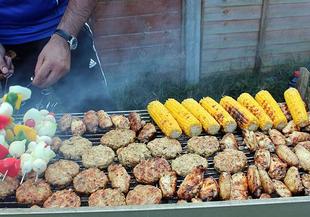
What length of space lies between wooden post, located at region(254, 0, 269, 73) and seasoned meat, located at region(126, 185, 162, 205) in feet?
13.4

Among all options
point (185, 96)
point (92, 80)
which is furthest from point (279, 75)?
point (92, 80)

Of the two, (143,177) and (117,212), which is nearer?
(117,212)

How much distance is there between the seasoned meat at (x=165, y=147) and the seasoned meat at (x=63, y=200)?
2.13 ft

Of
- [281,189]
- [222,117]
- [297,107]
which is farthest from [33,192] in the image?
[297,107]

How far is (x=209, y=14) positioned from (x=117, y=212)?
4.12 metres

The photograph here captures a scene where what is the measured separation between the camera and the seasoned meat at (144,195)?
8.39 feet

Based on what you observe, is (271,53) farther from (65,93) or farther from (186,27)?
(65,93)

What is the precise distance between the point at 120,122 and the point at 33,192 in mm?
894

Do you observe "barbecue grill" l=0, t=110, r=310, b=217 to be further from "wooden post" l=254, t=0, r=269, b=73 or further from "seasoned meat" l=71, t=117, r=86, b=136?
"wooden post" l=254, t=0, r=269, b=73

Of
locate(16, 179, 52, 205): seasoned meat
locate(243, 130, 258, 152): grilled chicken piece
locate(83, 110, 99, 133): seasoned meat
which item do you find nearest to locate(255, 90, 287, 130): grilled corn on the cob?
locate(243, 130, 258, 152): grilled chicken piece

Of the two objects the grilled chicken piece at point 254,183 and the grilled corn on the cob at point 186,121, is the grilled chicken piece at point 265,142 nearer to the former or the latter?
the grilled chicken piece at point 254,183

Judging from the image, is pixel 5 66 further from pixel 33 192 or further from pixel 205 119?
pixel 205 119

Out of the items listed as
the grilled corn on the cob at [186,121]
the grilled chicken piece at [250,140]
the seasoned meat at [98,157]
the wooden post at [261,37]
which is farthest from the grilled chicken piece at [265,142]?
the wooden post at [261,37]

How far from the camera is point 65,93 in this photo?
3992 millimetres
